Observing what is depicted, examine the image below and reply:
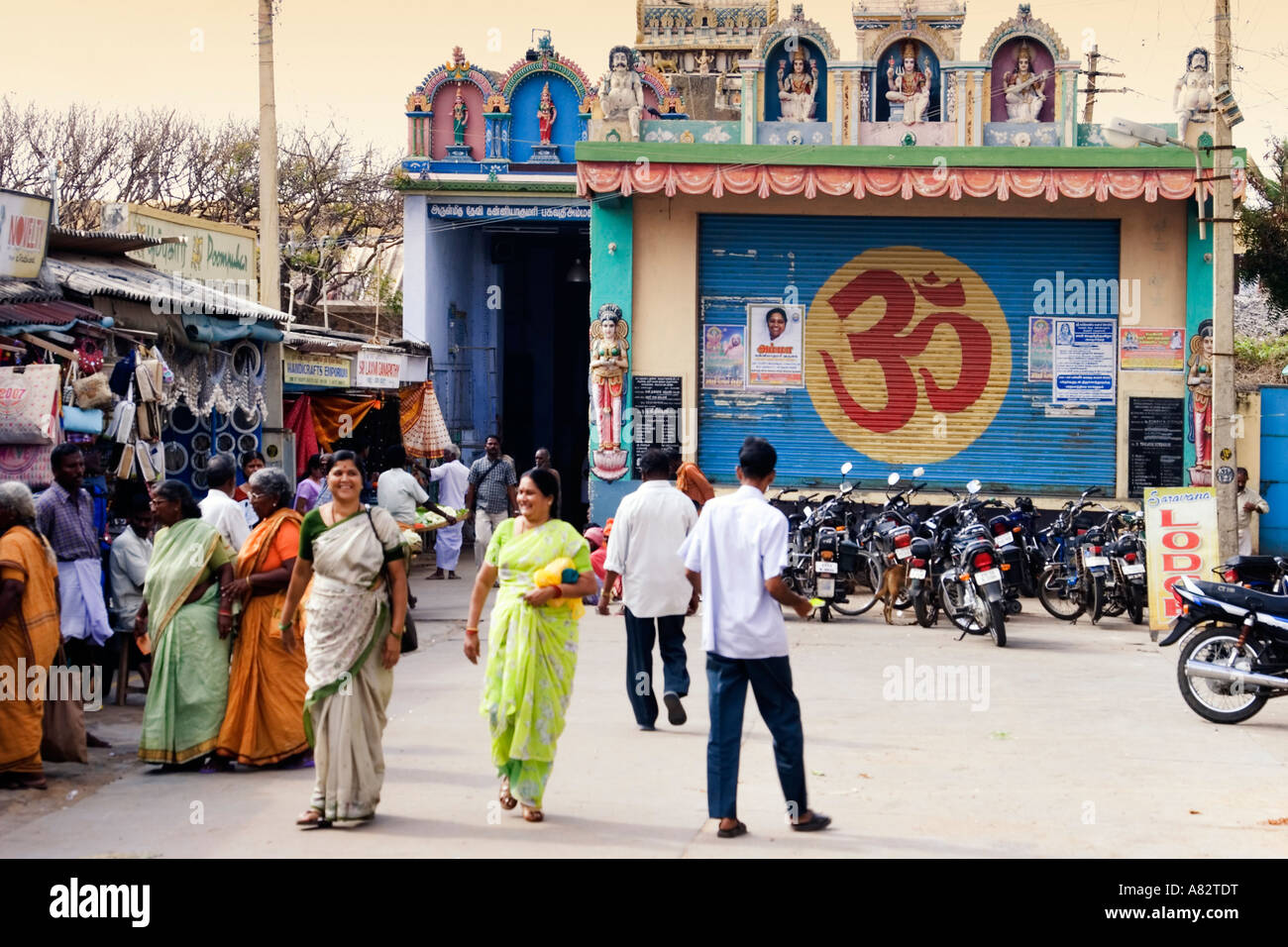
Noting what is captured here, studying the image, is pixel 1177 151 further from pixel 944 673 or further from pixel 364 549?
pixel 364 549

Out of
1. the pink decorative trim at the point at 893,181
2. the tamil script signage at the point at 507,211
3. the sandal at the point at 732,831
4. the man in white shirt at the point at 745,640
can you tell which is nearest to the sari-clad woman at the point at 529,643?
the man in white shirt at the point at 745,640

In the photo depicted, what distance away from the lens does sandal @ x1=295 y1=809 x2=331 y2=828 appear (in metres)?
6.73

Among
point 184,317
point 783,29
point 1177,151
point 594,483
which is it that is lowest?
point 594,483

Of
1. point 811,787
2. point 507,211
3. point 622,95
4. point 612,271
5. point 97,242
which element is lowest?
point 811,787

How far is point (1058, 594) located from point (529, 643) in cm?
945

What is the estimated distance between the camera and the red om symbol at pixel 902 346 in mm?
18172

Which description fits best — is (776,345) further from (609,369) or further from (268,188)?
(268,188)

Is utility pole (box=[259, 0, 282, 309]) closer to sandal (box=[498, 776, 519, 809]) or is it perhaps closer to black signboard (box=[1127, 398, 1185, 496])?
black signboard (box=[1127, 398, 1185, 496])

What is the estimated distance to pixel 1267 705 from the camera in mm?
10469

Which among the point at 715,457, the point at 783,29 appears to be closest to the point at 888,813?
the point at 715,457

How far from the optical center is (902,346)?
18250mm

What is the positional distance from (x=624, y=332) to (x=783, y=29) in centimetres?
419

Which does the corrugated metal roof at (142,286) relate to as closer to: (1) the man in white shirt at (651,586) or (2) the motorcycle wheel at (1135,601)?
(1) the man in white shirt at (651,586)

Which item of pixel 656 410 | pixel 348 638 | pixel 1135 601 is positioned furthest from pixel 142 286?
pixel 1135 601
